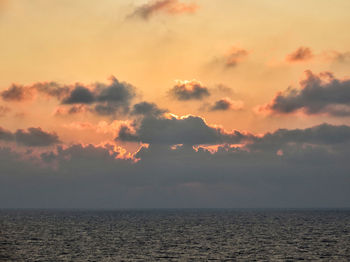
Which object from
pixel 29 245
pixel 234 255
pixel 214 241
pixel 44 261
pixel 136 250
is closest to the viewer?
pixel 44 261

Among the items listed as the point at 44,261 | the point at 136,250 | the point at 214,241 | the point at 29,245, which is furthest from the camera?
the point at 214,241

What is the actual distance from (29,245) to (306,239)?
63370 mm

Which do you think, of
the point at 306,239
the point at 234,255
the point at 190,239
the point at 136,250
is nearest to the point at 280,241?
the point at 306,239

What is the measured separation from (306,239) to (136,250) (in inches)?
1777

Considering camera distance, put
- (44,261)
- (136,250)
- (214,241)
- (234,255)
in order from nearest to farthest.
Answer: (44,261)
(234,255)
(136,250)
(214,241)

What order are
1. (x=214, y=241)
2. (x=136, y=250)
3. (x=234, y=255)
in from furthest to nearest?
(x=214, y=241) → (x=136, y=250) → (x=234, y=255)

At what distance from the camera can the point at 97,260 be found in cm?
7625

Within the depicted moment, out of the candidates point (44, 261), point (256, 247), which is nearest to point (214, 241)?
point (256, 247)

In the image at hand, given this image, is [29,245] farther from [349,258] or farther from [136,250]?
[349,258]

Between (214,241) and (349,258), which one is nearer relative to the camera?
(349,258)

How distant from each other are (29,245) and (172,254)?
3401 cm

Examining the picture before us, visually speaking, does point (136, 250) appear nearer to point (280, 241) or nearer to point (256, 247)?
point (256, 247)

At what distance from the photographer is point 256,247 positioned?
93.8 metres

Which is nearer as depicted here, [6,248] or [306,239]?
[6,248]
